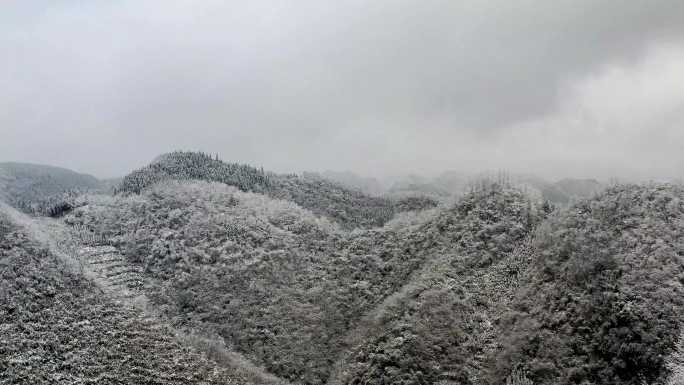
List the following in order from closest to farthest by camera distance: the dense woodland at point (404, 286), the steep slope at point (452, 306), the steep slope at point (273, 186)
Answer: the dense woodland at point (404, 286) → the steep slope at point (452, 306) → the steep slope at point (273, 186)

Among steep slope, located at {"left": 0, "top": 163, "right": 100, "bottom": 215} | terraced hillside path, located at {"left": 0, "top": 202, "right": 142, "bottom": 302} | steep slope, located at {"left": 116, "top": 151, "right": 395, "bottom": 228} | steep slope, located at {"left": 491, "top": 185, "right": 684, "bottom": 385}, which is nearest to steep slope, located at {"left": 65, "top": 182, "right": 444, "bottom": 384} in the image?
terraced hillside path, located at {"left": 0, "top": 202, "right": 142, "bottom": 302}

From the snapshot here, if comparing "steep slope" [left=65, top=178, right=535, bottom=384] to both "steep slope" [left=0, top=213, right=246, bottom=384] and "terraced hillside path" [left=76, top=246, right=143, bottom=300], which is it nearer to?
"terraced hillside path" [left=76, top=246, right=143, bottom=300]

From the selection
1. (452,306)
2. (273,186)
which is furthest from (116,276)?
(273,186)

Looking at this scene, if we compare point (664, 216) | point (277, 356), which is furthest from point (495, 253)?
point (277, 356)

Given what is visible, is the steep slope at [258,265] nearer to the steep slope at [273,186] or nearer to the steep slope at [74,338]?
the steep slope at [74,338]

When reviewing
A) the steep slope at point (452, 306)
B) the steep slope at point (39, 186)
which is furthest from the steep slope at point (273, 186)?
the steep slope at point (452, 306)

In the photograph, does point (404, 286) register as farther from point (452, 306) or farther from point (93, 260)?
point (93, 260)

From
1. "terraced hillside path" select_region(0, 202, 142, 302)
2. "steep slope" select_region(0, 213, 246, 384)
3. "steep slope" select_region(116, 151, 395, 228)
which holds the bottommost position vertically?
"steep slope" select_region(0, 213, 246, 384)

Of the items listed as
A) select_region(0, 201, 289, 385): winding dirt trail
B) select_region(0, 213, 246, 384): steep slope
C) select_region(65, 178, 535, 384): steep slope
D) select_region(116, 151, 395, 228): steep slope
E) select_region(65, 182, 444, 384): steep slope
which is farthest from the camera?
select_region(116, 151, 395, 228): steep slope
